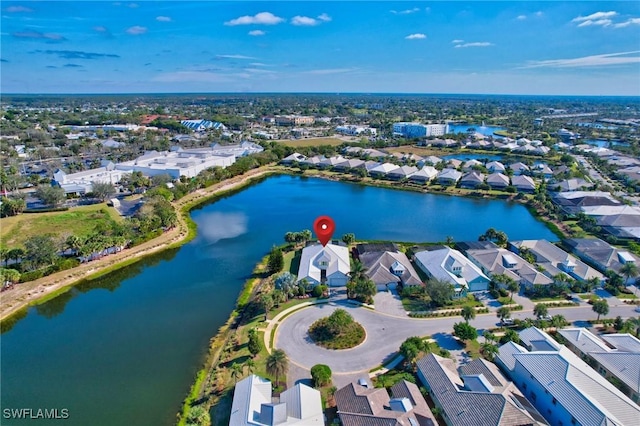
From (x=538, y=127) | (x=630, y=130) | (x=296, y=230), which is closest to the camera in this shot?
(x=296, y=230)

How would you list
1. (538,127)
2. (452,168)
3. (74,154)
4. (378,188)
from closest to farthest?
(378,188), (452,168), (74,154), (538,127)

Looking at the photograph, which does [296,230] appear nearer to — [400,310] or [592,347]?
[400,310]

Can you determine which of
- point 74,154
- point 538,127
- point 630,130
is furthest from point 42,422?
point 630,130

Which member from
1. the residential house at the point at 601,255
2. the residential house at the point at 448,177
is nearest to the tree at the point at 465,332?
the residential house at the point at 601,255

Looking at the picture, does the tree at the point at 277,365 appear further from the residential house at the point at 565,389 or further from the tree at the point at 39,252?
the tree at the point at 39,252

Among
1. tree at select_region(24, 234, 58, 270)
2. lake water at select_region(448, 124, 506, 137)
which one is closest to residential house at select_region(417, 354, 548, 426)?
tree at select_region(24, 234, 58, 270)

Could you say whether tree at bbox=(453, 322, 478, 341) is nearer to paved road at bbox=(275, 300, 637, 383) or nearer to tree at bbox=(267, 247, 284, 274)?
paved road at bbox=(275, 300, 637, 383)

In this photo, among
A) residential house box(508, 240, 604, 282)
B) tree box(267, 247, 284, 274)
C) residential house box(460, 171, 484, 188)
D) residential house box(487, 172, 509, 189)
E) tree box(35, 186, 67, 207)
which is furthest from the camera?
residential house box(460, 171, 484, 188)
